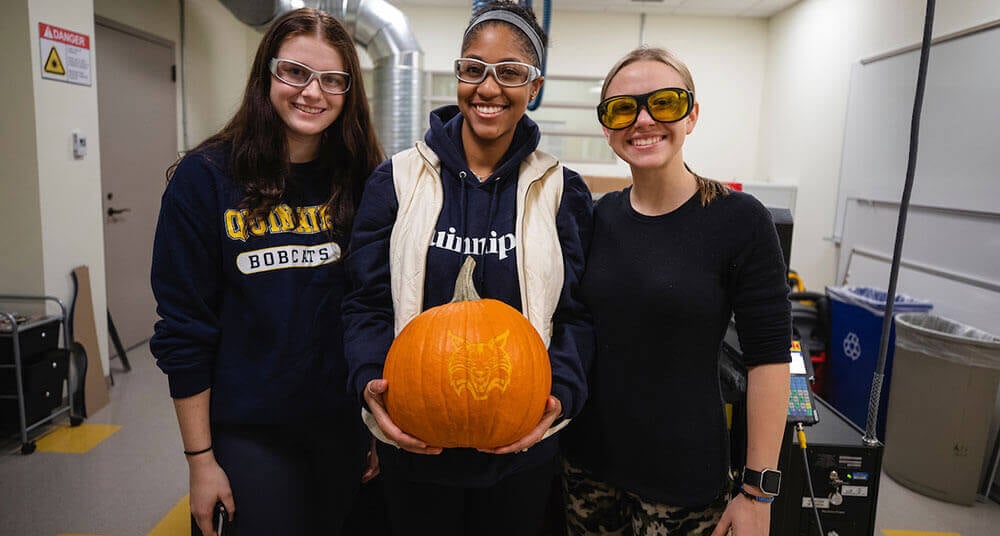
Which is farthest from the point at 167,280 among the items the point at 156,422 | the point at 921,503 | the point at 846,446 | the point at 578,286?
the point at 921,503

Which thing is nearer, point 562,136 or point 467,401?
point 467,401

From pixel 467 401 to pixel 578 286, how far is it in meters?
0.40

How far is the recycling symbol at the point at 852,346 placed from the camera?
3.51 meters

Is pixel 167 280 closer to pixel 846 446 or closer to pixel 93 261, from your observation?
pixel 846 446

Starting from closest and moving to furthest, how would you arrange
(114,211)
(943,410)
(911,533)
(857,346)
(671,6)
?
(911,533) < (943,410) < (857,346) < (114,211) < (671,6)

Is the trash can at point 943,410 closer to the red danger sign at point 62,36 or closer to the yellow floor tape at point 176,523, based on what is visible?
the yellow floor tape at point 176,523

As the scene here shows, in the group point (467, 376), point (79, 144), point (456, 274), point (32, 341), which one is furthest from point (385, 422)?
point (79, 144)

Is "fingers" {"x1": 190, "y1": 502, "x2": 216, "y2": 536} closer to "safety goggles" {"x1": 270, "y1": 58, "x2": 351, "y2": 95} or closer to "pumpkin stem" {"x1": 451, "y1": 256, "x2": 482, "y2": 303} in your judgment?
"pumpkin stem" {"x1": 451, "y1": 256, "x2": 482, "y2": 303}

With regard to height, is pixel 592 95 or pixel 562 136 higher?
pixel 592 95

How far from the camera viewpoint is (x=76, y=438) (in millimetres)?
3182

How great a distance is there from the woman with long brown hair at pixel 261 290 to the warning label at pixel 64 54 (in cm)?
263

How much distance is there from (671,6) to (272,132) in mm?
6264

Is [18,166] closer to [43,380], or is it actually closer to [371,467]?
[43,380]

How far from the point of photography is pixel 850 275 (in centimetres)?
499
